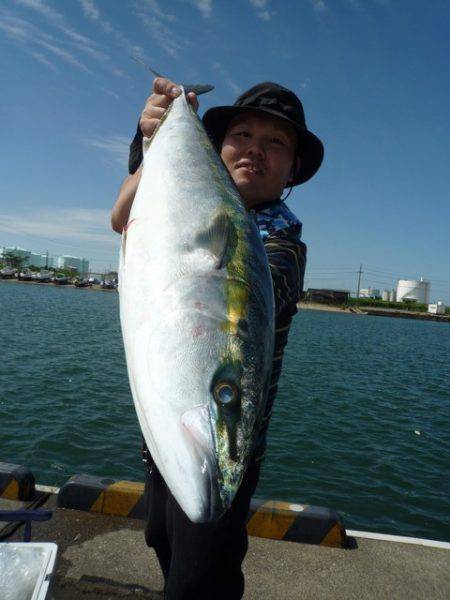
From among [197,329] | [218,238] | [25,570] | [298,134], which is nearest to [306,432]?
[25,570]

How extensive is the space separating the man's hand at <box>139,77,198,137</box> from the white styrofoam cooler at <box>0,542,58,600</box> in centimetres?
249

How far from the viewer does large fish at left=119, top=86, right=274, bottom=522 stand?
1.29m

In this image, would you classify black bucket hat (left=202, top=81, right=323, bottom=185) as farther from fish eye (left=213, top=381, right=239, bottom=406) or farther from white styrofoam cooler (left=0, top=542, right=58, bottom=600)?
white styrofoam cooler (left=0, top=542, right=58, bottom=600)

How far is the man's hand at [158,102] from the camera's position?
2.42m

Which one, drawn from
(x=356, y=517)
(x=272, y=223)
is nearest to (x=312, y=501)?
(x=356, y=517)

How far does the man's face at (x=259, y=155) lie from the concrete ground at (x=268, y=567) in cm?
302

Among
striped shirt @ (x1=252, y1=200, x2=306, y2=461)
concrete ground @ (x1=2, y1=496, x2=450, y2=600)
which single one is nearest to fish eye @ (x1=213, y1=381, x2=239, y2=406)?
striped shirt @ (x1=252, y1=200, x2=306, y2=461)

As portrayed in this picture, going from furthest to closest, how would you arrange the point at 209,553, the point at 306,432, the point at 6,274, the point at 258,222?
1. the point at 6,274
2. the point at 306,432
3. the point at 258,222
4. the point at 209,553

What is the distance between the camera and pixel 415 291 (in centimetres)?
12262

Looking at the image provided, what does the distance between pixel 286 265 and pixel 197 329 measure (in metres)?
0.74

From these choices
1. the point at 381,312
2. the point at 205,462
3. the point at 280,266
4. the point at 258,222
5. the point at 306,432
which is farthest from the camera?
the point at 381,312

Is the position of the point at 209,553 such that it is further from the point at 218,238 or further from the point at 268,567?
the point at 268,567

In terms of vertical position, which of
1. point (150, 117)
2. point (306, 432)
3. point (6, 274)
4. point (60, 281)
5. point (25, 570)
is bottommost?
point (306, 432)

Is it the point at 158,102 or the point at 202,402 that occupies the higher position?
the point at 158,102
